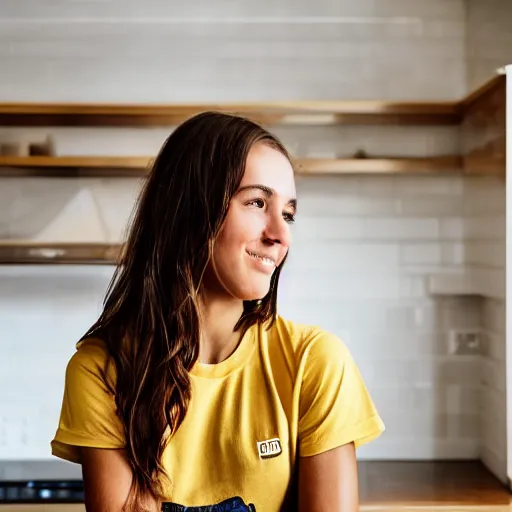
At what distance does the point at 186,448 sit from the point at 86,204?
1594mm

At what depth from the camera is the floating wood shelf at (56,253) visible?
238cm

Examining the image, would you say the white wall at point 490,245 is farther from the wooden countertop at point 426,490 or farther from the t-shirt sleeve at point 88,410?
the t-shirt sleeve at point 88,410

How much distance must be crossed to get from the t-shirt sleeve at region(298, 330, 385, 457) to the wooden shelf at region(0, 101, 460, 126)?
4.66 feet

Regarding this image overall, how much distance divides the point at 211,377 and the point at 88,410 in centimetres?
19

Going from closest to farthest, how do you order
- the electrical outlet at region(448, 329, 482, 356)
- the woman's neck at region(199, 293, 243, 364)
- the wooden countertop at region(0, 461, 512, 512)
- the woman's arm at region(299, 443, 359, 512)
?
the woman's arm at region(299, 443, 359, 512) → the woman's neck at region(199, 293, 243, 364) → the wooden countertop at region(0, 461, 512, 512) → the electrical outlet at region(448, 329, 482, 356)

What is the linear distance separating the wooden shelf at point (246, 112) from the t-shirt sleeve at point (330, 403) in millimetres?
1421

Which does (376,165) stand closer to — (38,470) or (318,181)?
(318,181)

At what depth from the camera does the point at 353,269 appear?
259 cm

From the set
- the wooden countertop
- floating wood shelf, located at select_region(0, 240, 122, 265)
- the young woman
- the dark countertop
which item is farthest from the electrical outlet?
the young woman

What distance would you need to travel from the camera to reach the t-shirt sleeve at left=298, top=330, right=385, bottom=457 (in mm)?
1100

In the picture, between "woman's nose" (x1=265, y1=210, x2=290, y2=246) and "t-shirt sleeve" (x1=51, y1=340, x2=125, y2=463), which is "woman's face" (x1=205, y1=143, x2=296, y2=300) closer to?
"woman's nose" (x1=265, y1=210, x2=290, y2=246)

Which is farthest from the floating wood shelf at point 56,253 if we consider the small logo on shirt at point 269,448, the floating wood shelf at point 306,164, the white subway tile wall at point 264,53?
the small logo on shirt at point 269,448

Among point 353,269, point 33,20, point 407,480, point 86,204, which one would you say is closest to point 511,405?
point 407,480

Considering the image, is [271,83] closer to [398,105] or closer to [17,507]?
[398,105]
